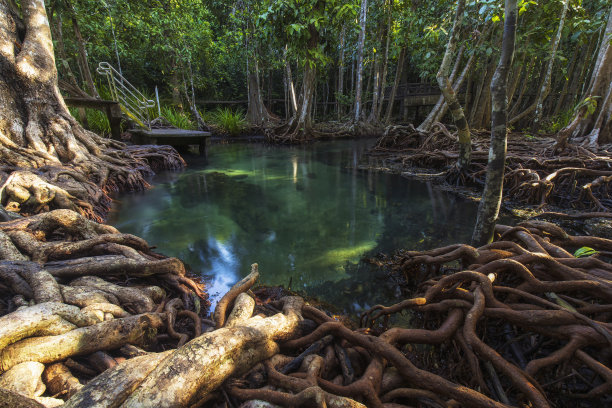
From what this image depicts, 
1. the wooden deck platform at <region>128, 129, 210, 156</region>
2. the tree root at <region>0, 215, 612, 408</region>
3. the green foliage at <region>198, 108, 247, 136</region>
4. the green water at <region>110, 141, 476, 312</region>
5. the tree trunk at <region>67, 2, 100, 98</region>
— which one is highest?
the tree trunk at <region>67, 2, 100, 98</region>

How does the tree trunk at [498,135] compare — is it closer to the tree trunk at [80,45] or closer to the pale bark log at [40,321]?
the pale bark log at [40,321]

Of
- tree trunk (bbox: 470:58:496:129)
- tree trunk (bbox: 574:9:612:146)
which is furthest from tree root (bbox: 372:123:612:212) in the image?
tree trunk (bbox: 470:58:496:129)

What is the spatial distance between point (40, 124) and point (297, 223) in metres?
4.79

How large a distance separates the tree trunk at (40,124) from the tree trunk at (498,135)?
15.9 ft

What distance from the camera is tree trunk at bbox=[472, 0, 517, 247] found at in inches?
96.9

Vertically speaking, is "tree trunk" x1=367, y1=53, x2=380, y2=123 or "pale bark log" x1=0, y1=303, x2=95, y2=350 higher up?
"tree trunk" x1=367, y1=53, x2=380, y2=123

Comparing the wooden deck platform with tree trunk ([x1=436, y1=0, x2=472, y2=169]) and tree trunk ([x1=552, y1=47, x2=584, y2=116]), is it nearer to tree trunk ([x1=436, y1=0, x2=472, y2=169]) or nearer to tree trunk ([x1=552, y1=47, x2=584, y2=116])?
tree trunk ([x1=436, y1=0, x2=472, y2=169])

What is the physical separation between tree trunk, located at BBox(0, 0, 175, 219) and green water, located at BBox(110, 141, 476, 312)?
58 cm

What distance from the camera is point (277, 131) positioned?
14492 mm

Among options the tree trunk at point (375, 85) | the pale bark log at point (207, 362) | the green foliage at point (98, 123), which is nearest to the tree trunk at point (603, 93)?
the pale bark log at point (207, 362)

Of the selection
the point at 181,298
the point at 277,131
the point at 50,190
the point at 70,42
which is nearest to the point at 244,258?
the point at 181,298

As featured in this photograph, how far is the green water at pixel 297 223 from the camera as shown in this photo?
313 cm

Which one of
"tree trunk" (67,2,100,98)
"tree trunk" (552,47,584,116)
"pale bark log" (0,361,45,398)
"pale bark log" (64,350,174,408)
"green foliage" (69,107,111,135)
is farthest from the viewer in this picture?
"tree trunk" (552,47,584,116)

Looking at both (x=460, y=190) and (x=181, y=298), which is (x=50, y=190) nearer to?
(x=181, y=298)
